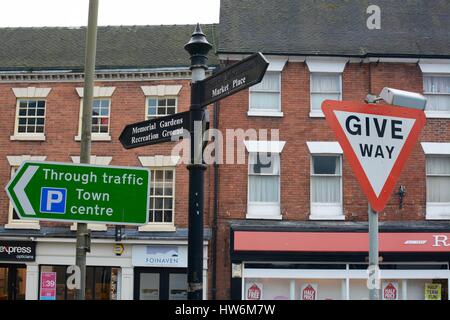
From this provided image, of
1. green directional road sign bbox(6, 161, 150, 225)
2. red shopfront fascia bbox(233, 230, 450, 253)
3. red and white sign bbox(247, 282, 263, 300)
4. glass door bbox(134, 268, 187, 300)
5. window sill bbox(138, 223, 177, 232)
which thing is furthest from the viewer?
glass door bbox(134, 268, 187, 300)

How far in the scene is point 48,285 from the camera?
56.9 ft

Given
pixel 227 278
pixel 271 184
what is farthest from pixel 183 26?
pixel 227 278

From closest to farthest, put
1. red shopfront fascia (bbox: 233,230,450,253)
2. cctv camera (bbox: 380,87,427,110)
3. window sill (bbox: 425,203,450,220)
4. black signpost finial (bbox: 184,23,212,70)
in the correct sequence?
cctv camera (bbox: 380,87,427,110) < black signpost finial (bbox: 184,23,212,70) < red shopfront fascia (bbox: 233,230,450,253) < window sill (bbox: 425,203,450,220)

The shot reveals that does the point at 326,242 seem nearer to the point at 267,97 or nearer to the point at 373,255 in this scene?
the point at 267,97

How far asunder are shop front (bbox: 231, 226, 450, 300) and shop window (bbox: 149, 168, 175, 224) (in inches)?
89.1

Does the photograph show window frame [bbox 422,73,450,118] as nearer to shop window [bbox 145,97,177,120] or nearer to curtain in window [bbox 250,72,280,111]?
curtain in window [bbox 250,72,280,111]

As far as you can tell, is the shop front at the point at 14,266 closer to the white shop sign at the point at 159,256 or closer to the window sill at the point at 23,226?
the window sill at the point at 23,226

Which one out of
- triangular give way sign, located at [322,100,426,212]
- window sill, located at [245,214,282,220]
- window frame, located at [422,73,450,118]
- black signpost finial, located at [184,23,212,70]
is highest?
window frame, located at [422,73,450,118]

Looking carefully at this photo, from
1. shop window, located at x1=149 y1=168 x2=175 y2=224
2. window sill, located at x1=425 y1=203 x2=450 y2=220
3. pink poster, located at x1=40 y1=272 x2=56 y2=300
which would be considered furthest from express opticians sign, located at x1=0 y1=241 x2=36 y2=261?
window sill, located at x1=425 y1=203 x2=450 y2=220

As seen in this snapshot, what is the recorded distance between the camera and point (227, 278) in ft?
54.4

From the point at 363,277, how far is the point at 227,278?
391cm

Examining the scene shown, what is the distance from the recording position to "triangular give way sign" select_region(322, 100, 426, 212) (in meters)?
3.94

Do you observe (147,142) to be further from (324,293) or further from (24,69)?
(24,69)

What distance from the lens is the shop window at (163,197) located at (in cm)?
1722
